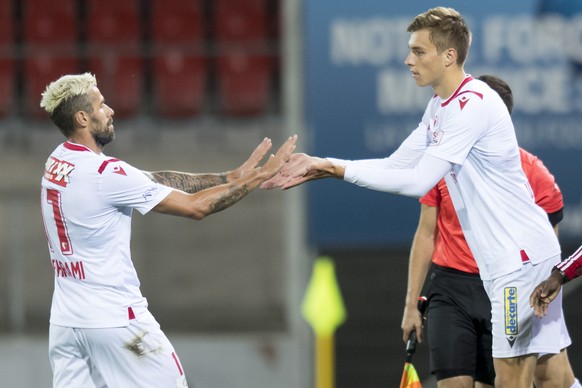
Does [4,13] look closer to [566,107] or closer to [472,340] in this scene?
[566,107]

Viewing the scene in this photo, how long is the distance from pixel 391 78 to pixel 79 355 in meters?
4.12

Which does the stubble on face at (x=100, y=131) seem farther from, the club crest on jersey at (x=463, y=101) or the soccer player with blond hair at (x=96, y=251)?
the club crest on jersey at (x=463, y=101)

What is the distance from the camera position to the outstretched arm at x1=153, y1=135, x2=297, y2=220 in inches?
175

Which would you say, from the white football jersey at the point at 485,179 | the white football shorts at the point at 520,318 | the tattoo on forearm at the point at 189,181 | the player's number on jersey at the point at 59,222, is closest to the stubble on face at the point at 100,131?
the player's number on jersey at the point at 59,222

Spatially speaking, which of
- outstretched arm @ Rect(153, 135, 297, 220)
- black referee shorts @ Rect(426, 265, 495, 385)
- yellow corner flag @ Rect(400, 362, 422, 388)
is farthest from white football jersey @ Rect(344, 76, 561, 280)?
yellow corner flag @ Rect(400, 362, 422, 388)

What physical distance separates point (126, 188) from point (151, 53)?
21.0 ft

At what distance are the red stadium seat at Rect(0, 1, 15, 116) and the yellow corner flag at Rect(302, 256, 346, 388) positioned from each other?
3752 millimetres

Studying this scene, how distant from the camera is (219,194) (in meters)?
4.53

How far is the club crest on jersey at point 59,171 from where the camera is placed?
4.38 metres

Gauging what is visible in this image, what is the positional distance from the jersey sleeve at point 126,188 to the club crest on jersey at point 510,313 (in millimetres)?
1373

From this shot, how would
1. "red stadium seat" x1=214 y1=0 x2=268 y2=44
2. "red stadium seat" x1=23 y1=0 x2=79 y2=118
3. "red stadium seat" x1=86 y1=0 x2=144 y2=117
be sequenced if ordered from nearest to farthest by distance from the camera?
"red stadium seat" x1=86 y1=0 x2=144 y2=117 → "red stadium seat" x1=23 y1=0 x2=79 y2=118 → "red stadium seat" x1=214 y1=0 x2=268 y2=44

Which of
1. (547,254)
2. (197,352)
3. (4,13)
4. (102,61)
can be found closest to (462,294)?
(547,254)

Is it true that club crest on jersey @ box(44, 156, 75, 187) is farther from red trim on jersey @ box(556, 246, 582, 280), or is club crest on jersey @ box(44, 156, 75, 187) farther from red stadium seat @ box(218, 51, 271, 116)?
red stadium seat @ box(218, 51, 271, 116)

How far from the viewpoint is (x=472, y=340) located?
16.6ft
